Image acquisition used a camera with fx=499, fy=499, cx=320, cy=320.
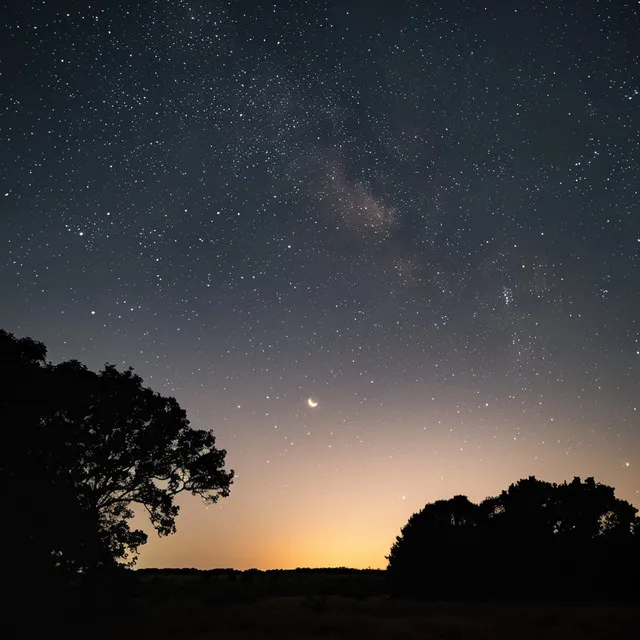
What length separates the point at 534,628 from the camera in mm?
18266

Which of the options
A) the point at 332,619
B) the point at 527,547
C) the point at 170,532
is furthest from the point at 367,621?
the point at 527,547

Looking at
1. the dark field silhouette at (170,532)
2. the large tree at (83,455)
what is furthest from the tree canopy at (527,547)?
the large tree at (83,455)

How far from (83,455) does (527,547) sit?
2355 centimetres

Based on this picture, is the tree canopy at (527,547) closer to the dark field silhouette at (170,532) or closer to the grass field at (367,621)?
the dark field silhouette at (170,532)

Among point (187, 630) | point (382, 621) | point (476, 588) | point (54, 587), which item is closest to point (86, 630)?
point (54, 587)

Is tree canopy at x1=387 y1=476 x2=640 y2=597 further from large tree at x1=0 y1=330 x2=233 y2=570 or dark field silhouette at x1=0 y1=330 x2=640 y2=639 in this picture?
large tree at x1=0 y1=330 x2=233 y2=570

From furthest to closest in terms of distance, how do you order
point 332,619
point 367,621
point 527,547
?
1. point 527,547
2. point 332,619
3. point 367,621

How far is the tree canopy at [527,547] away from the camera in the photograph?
1073 inches

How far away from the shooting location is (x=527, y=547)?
27.8 m

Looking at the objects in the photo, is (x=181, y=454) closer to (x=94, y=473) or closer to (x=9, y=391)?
(x=94, y=473)

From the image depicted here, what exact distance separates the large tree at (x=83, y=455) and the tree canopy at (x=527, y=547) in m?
12.7

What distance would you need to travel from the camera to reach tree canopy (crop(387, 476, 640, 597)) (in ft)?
89.4

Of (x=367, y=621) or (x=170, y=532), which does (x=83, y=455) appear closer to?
(x=170, y=532)

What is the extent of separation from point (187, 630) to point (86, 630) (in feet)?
10.5
